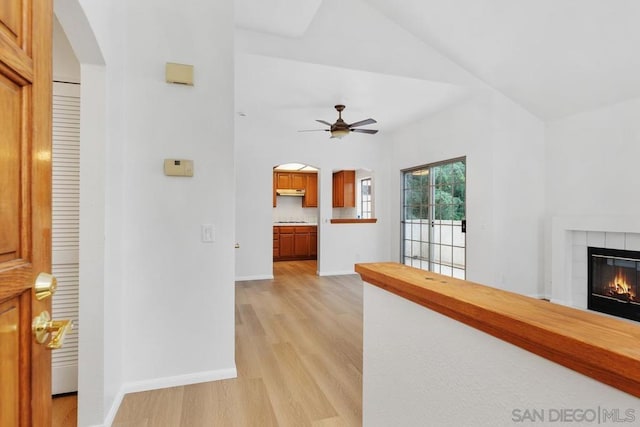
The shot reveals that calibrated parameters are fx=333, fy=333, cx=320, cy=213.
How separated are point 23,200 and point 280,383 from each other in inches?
79.1

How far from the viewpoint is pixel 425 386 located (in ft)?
3.44

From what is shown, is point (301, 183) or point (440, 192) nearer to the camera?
point (440, 192)

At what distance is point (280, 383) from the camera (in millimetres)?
2268

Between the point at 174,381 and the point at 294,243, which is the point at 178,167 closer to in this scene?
the point at 174,381

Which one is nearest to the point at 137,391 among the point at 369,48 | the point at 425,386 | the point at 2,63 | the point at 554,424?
the point at 425,386

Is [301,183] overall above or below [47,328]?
above

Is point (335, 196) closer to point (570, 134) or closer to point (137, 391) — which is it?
point (570, 134)

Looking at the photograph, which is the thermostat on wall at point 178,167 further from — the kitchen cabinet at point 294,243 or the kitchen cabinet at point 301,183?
the kitchen cabinet at point 301,183

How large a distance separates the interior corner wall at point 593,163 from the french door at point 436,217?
1.08 m

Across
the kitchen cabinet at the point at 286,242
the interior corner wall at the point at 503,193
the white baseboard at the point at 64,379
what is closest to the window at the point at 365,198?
the kitchen cabinet at the point at 286,242

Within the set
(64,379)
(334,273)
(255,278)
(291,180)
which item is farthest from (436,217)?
(64,379)

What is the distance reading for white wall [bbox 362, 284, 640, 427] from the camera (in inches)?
24.9

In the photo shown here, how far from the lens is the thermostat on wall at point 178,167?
87.2 inches

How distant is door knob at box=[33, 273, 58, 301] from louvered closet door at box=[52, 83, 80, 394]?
158cm
